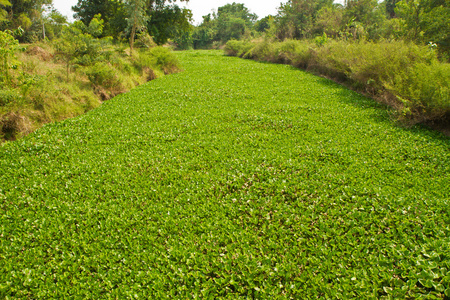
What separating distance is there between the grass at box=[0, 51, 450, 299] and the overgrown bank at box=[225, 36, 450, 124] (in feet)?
3.38

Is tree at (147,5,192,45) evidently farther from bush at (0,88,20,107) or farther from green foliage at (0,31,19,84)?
bush at (0,88,20,107)

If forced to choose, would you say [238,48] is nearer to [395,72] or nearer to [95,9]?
[95,9]

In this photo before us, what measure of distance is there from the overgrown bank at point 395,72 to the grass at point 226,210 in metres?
1.03

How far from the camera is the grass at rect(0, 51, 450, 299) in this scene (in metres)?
3.56

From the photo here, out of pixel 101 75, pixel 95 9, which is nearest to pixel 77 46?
pixel 101 75

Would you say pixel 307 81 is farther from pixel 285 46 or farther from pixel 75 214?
pixel 75 214

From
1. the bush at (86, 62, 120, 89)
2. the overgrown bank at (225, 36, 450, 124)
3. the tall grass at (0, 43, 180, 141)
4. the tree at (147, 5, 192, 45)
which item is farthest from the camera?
the tree at (147, 5, 192, 45)

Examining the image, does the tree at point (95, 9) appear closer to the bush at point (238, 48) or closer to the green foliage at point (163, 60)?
the green foliage at point (163, 60)

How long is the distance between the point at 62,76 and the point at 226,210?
11487 millimetres

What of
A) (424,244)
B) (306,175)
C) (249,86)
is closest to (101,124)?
(306,175)

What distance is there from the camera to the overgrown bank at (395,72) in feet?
27.1

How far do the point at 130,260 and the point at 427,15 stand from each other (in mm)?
21228

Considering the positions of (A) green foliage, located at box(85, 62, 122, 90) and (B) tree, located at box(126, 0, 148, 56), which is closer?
(A) green foliage, located at box(85, 62, 122, 90)

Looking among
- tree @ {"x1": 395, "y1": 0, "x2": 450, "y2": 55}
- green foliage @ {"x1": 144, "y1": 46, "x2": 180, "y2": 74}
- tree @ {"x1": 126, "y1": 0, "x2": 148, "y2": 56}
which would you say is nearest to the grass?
tree @ {"x1": 395, "y1": 0, "x2": 450, "y2": 55}
